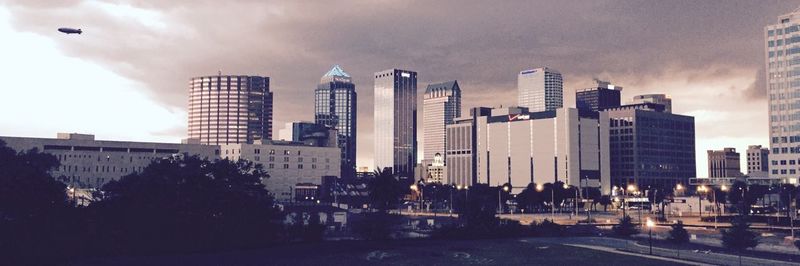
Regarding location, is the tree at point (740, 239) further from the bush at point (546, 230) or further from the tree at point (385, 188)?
the tree at point (385, 188)

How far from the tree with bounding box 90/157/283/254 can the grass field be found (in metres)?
4.55

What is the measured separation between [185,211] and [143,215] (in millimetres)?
4710

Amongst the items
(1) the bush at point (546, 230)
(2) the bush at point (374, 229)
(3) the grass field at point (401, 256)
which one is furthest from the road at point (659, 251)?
(2) the bush at point (374, 229)

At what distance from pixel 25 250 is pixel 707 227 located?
114 metres

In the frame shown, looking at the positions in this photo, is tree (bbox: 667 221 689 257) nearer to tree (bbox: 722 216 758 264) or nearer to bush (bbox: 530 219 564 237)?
tree (bbox: 722 216 758 264)

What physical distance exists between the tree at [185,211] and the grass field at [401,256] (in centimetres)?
455

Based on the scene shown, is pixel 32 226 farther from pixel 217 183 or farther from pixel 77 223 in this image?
pixel 217 183

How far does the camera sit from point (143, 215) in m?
82.8

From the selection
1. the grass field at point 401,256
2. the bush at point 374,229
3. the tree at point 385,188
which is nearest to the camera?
the grass field at point 401,256

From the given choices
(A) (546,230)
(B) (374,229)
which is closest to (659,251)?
(A) (546,230)

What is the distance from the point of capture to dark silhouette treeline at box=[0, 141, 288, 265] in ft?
254

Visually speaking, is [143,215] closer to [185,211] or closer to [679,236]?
[185,211]

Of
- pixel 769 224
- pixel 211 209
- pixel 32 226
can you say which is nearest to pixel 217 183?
pixel 211 209

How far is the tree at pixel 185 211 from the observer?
8112cm
